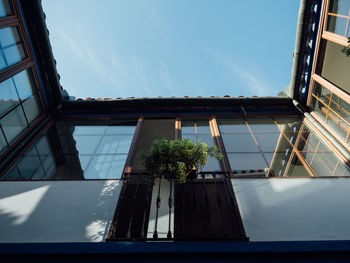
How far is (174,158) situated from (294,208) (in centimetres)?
276

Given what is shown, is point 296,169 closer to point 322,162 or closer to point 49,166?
point 322,162

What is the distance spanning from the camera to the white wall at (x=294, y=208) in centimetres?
442

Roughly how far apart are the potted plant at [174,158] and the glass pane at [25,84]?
5190 mm

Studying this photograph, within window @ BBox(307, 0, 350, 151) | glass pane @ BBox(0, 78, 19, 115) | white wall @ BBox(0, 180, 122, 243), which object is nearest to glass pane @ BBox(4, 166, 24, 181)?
white wall @ BBox(0, 180, 122, 243)

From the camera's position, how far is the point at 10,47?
273 inches

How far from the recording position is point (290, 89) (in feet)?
29.0

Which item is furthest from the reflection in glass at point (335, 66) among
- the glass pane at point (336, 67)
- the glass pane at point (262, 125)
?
the glass pane at point (262, 125)

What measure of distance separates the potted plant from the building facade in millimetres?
288

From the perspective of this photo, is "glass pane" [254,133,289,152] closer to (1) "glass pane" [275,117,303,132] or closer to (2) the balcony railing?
(1) "glass pane" [275,117,303,132]

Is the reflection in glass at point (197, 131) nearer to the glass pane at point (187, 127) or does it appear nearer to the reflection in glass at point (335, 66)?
the glass pane at point (187, 127)

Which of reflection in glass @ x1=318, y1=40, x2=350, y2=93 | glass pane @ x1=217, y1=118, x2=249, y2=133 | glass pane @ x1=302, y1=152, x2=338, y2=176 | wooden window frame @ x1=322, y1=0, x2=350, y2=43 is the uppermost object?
wooden window frame @ x1=322, y1=0, x2=350, y2=43

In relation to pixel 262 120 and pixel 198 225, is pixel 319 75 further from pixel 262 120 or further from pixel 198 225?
pixel 198 225

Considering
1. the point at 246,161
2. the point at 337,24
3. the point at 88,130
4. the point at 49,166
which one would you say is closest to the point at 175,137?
the point at 246,161

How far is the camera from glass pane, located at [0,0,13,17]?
6638 mm
